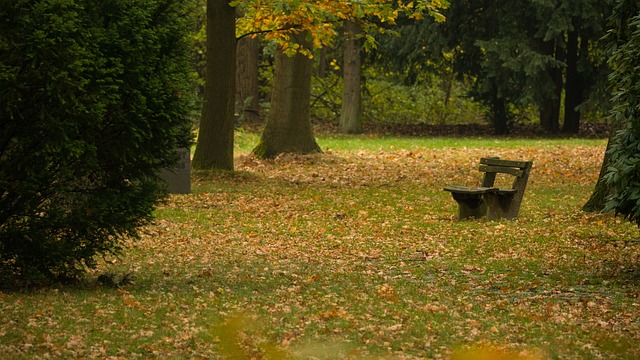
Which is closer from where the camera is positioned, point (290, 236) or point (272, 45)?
point (290, 236)

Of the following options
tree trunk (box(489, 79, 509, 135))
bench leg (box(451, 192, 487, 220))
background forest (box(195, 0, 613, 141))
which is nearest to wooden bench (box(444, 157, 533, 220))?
bench leg (box(451, 192, 487, 220))

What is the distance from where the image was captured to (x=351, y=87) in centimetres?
3641

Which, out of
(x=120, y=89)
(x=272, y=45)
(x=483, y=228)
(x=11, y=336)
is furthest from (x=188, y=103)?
(x=272, y=45)

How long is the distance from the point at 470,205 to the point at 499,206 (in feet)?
1.41

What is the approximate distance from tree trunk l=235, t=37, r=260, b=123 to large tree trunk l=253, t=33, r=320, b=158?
1279 centimetres

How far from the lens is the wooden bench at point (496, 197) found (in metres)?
14.9

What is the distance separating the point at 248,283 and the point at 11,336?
3.28 metres

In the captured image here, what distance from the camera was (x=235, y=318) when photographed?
8531mm

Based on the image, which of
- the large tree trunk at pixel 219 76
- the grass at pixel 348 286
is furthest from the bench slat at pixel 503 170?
the large tree trunk at pixel 219 76

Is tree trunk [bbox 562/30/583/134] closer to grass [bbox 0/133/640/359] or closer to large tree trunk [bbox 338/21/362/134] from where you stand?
large tree trunk [bbox 338/21/362/134]

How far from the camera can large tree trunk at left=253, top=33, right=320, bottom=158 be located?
80.4 ft

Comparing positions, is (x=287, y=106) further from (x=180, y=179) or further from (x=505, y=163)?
(x=505, y=163)

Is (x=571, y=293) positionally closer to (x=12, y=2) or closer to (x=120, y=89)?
(x=120, y=89)

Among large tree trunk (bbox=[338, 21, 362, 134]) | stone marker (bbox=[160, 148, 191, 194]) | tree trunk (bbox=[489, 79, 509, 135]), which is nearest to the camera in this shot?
stone marker (bbox=[160, 148, 191, 194])
